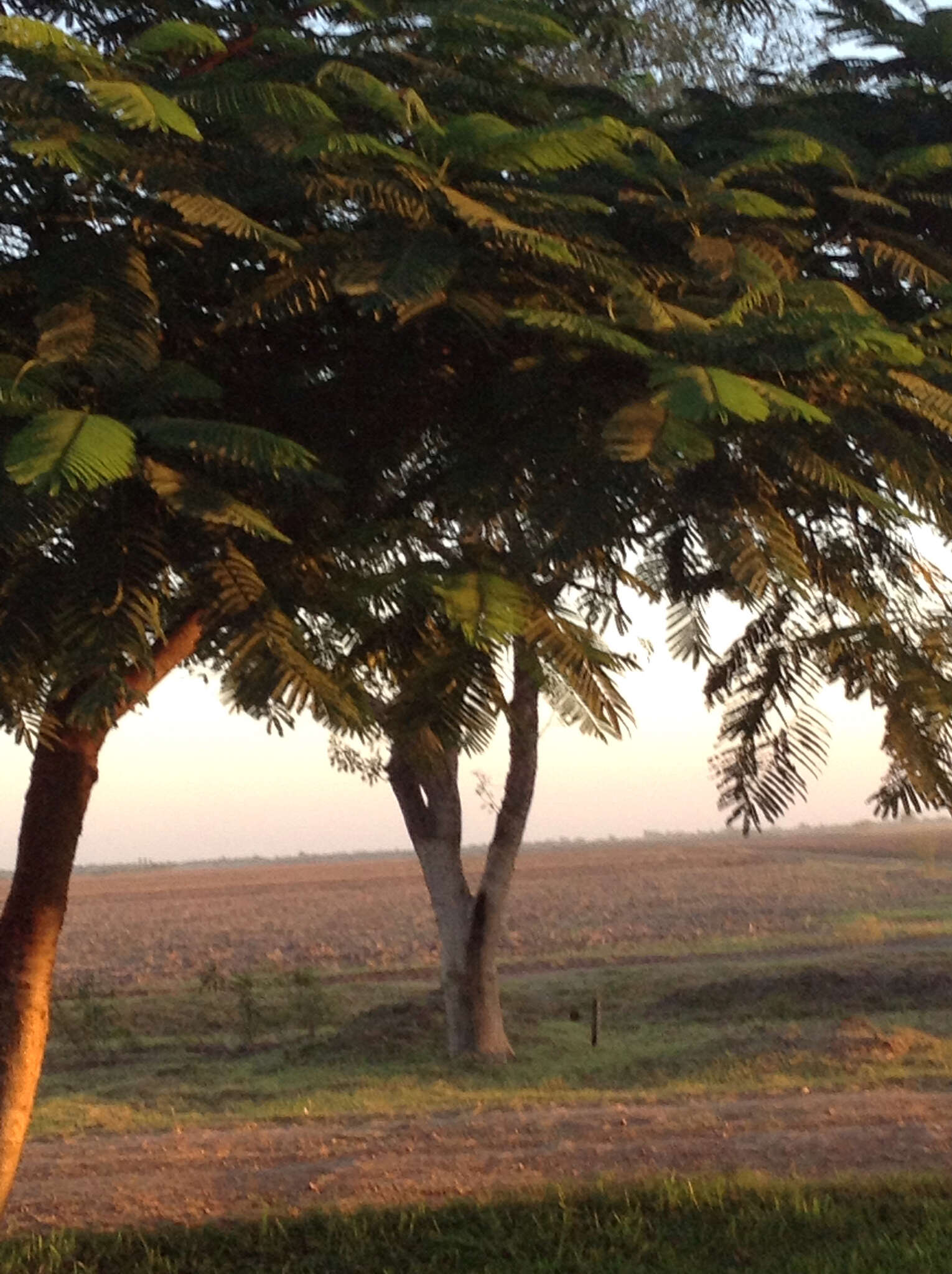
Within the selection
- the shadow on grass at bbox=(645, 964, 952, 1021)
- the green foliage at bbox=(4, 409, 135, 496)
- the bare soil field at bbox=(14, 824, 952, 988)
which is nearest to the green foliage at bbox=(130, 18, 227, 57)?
the green foliage at bbox=(4, 409, 135, 496)

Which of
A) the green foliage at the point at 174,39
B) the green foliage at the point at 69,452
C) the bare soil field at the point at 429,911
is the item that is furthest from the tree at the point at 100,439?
the bare soil field at the point at 429,911

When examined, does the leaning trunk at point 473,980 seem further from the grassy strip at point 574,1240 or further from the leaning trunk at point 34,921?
the leaning trunk at point 34,921

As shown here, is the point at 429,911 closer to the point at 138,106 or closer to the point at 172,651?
the point at 172,651

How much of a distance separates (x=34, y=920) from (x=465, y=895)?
40.1ft

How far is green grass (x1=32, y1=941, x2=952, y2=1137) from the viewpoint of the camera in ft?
49.2

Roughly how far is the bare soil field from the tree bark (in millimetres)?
24747

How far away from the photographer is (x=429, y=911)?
5094cm

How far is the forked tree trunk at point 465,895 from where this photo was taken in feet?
60.3

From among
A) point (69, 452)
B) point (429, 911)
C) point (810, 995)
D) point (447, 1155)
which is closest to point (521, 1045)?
point (810, 995)

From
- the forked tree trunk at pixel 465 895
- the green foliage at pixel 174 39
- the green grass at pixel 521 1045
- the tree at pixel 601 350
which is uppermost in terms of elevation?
the green foliage at pixel 174 39

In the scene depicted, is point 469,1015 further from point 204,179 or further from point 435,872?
point 204,179

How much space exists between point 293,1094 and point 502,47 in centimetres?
1266

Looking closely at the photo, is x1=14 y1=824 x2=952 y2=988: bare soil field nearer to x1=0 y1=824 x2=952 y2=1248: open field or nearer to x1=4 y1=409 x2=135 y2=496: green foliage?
x1=0 y1=824 x2=952 y2=1248: open field

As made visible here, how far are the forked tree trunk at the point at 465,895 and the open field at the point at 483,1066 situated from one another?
1.81ft
